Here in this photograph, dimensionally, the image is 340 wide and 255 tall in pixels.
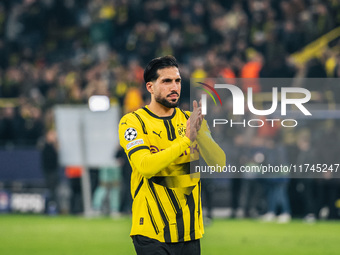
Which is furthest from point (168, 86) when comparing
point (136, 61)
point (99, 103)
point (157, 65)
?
point (136, 61)

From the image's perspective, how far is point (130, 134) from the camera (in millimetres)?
5391

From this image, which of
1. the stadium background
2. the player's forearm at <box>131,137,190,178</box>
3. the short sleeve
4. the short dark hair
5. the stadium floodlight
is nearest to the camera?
the player's forearm at <box>131,137,190,178</box>

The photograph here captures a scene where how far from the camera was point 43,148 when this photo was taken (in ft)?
62.0

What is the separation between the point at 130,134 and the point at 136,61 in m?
15.3

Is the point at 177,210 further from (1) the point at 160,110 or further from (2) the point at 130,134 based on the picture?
(1) the point at 160,110

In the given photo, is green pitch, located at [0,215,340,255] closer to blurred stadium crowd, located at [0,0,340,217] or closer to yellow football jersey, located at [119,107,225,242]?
blurred stadium crowd, located at [0,0,340,217]

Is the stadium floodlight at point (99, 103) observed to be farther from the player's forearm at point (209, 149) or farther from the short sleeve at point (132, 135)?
the player's forearm at point (209, 149)

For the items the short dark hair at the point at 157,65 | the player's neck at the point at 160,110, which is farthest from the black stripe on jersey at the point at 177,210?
the short dark hair at the point at 157,65

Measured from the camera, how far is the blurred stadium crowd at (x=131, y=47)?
18.5 m

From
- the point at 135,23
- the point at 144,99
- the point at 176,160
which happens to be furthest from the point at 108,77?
the point at 176,160

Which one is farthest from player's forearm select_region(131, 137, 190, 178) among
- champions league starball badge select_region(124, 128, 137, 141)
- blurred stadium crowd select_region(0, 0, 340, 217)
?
blurred stadium crowd select_region(0, 0, 340, 217)

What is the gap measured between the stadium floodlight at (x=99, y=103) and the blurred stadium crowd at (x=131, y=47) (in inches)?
18.0

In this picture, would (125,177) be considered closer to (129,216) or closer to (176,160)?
(129,216)

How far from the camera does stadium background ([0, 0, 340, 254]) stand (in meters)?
17.3
